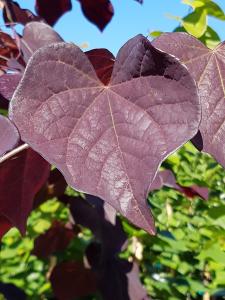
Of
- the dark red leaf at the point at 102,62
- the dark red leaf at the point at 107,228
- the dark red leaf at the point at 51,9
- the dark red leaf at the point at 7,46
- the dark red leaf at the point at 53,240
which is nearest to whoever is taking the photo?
the dark red leaf at the point at 102,62

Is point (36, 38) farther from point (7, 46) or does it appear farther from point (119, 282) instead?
point (119, 282)

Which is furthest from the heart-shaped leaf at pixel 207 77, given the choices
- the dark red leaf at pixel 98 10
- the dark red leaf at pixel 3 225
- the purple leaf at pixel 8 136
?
the dark red leaf at pixel 98 10

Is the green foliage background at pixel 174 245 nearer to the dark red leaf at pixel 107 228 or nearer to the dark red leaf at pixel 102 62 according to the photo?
the dark red leaf at pixel 107 228

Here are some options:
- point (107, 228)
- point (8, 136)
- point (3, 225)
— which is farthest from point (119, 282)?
point (8, 136)

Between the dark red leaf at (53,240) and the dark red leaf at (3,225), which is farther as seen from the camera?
the dark red leaf at (53,240)


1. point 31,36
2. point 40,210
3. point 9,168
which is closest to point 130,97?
point 9,168
